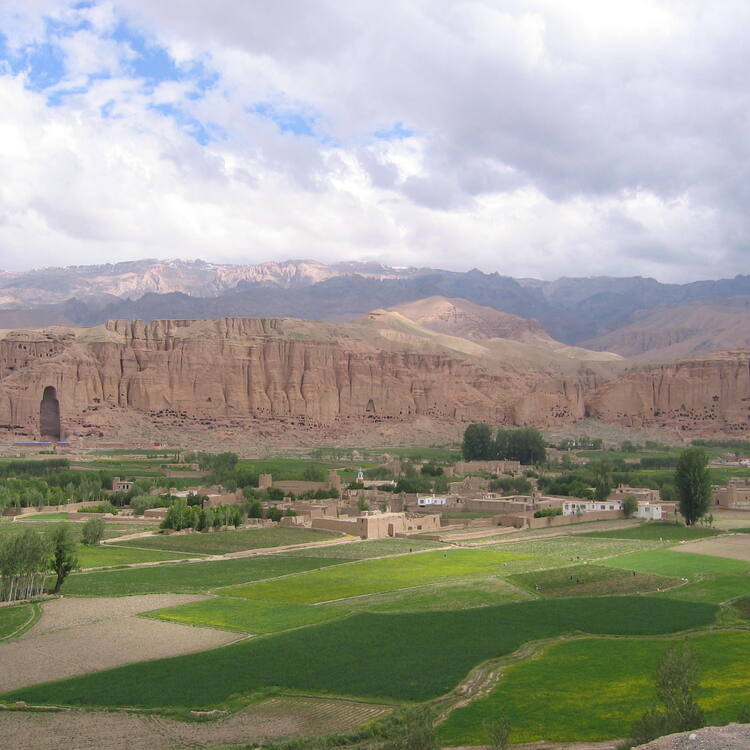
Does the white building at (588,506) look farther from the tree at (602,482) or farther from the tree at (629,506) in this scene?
the tree at (602,482)

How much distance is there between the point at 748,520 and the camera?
60.0 m

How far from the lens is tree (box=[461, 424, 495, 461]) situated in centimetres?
9794

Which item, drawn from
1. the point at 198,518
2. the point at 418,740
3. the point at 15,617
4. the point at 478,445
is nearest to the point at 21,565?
the point at 15,617

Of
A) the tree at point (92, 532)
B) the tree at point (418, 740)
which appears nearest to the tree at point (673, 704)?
the tree at point (418, 740)

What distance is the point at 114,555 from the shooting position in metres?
45.2

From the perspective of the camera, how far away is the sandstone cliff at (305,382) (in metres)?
119

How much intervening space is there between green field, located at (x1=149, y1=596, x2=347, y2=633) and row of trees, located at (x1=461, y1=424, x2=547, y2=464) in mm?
65593

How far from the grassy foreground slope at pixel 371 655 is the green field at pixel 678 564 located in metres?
7.14

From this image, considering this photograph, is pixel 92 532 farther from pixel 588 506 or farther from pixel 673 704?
pixel 673 704

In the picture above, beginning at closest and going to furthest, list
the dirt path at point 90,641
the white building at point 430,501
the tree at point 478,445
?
the dirt path at point 90,641 < the white building at point 430,501 < the tree at point 478,445

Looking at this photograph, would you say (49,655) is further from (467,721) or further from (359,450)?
(359,450)

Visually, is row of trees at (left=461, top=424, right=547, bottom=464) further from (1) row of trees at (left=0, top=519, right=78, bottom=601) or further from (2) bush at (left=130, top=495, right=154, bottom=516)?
(1) row of trees at (left=0, top=519, right=78, bottom=601)

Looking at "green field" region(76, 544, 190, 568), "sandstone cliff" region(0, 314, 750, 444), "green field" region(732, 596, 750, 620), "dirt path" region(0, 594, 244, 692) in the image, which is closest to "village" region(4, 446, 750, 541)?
"green field" region(76, 544, 190, 568)

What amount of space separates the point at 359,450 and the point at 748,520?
191 ft
